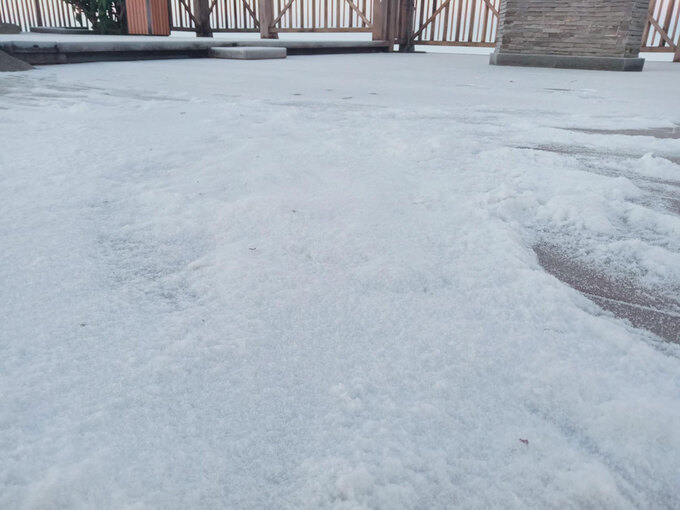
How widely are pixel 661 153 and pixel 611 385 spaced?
1.35 meters

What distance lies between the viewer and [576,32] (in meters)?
5.19

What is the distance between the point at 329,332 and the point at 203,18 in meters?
9.86

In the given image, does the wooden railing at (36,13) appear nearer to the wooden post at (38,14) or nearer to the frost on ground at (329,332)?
the wooden post at (38,14)

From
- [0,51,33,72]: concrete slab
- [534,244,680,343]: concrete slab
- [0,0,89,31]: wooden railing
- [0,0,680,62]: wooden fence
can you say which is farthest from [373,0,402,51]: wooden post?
[534,244,680,343]: concrete slab

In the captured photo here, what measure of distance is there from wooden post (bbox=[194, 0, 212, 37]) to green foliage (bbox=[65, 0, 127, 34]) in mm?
1376

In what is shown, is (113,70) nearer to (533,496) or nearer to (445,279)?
(445,279)

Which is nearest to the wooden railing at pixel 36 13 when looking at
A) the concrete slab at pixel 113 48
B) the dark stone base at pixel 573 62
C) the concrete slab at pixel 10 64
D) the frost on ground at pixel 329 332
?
the concrete slab at pixel 113 48

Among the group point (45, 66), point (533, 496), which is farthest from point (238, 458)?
point (45, 66)

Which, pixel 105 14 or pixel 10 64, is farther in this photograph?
pixel 105 14

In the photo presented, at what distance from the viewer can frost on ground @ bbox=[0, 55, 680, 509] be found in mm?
421

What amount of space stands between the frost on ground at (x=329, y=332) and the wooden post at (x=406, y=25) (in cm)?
856

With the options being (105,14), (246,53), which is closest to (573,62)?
(246,53)

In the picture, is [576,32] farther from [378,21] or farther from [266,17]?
[266,17]

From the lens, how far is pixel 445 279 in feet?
2.48
